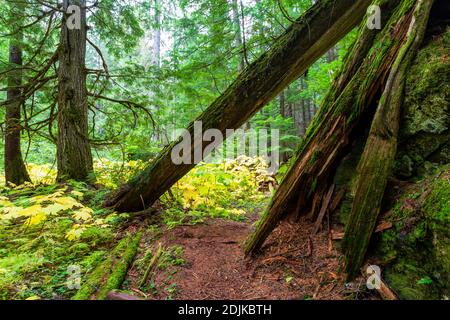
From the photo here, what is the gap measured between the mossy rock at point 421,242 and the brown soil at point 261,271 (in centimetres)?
54

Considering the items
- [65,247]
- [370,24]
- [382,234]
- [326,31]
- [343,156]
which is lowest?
[65,247]

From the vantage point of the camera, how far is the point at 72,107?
18.3 feet

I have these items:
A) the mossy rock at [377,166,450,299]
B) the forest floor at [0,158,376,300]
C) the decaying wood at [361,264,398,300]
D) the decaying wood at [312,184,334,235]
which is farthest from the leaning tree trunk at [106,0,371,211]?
the decaying wood at [361,264,398,300]

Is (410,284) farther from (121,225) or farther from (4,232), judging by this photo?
(4,232)

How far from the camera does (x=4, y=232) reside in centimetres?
372

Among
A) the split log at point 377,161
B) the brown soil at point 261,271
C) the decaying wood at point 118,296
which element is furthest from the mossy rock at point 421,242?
the decaying wood at point 118,296

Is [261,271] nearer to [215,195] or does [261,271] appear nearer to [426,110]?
[426,110]

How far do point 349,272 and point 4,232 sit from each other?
4591 mm

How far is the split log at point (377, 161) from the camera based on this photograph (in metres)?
2.62

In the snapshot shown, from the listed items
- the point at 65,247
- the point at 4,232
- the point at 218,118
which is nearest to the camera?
the point at 65,247

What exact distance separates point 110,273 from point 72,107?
4146 mm

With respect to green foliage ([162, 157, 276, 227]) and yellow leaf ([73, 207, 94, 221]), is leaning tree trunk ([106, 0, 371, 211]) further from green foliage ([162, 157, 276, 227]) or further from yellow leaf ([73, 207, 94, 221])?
yellow leaf ([73, 207, 94, 221])

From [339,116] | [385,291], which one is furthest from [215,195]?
[385,291]

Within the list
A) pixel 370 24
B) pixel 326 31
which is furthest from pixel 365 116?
pixel 326 31
